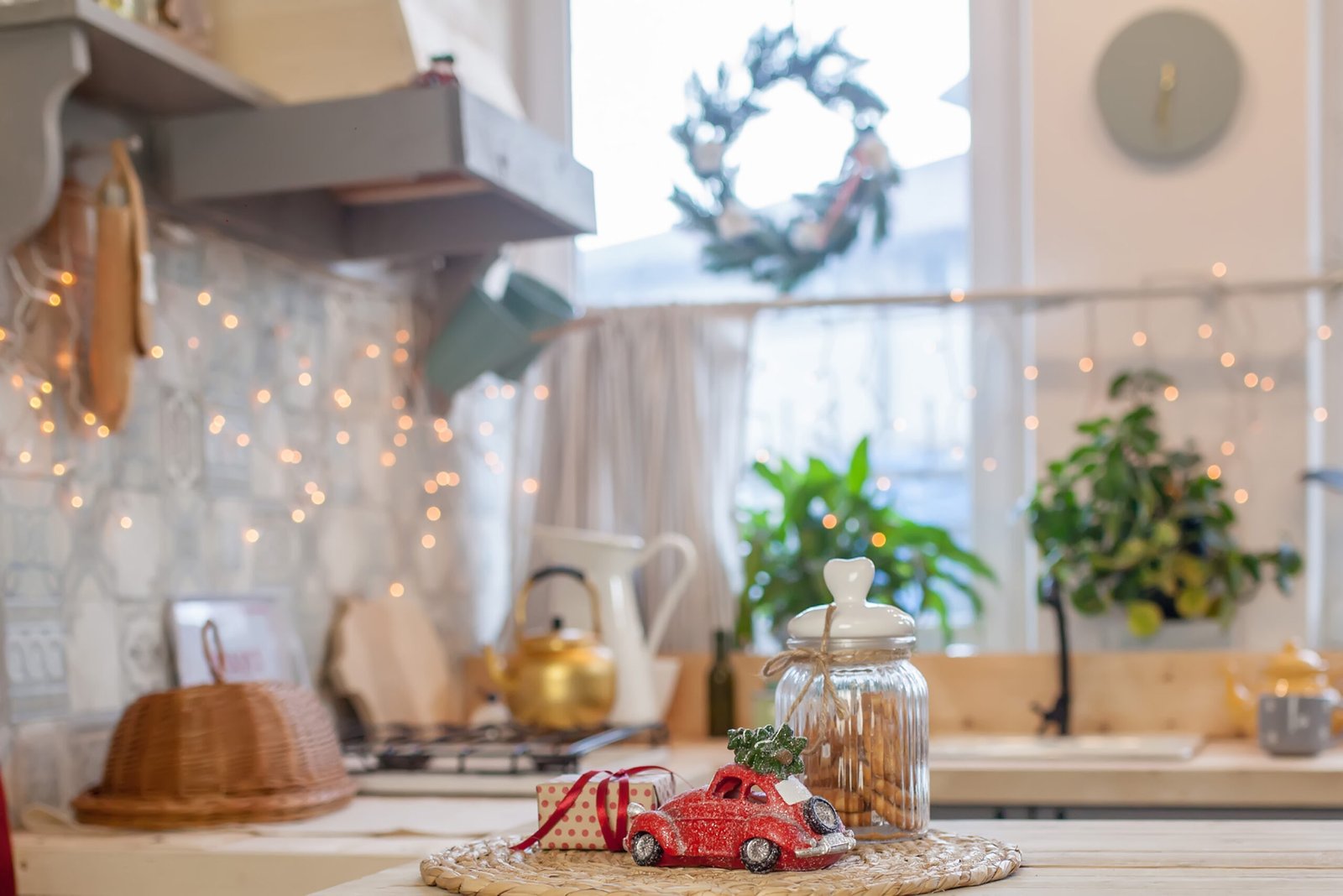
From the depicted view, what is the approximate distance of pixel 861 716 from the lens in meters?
1.24

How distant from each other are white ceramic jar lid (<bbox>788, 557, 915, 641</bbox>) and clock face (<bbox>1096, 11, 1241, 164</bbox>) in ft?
6.30

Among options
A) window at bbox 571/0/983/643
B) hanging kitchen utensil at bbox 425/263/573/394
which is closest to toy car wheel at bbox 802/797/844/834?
hanging kitchen utensil at bbox 425/263/573/394

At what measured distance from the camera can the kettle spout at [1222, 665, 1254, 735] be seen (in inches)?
101

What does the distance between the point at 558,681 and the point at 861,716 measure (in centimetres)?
118

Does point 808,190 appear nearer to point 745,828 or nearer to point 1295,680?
point 1295,680

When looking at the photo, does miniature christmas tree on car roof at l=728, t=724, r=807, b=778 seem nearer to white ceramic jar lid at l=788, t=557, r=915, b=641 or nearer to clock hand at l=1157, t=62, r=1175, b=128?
white ceramic jar lid at l=788, t=557, r=915, b=641

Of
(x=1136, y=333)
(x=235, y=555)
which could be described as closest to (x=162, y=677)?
(x=235, y=555)

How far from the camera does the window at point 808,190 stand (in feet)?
9.91

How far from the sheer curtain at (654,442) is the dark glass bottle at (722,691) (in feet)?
0.32

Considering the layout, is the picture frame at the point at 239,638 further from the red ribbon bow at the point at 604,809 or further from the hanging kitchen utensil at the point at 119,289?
the red ribbon bow at the point at 604,809

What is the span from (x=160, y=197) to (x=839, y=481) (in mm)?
1378

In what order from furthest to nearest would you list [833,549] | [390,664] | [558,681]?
1. [833,549]
2. [390,664]
3. [558,681]

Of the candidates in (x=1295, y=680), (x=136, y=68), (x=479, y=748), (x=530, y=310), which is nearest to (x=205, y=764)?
(x=479, y=748)

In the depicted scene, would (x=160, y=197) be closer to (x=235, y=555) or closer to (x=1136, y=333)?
(x=235, y=555)
